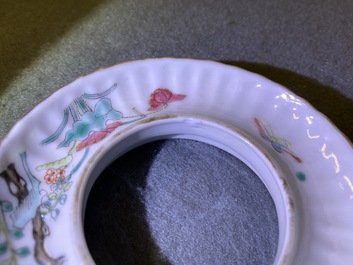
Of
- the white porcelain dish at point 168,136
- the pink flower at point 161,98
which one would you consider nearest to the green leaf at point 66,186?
the white porcelain dish at point 168,136

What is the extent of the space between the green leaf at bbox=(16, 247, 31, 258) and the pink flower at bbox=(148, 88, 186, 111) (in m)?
0.18

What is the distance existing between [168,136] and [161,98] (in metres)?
0.04

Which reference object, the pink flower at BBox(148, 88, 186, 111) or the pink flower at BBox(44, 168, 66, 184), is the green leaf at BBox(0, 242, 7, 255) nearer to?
the pink flower at BBox(44, 168, 66, 184)

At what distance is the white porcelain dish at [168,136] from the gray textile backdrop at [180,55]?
3cm

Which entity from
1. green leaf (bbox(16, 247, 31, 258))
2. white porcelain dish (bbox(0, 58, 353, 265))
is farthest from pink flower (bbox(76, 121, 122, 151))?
green leaf (bbox(16, 247, 31, 258))

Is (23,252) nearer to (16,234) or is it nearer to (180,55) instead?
(16,234)

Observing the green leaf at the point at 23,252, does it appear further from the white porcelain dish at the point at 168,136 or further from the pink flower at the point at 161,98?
the pink flower at the point at 161,98

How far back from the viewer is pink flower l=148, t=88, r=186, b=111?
54 cm

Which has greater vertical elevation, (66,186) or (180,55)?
(180,55)

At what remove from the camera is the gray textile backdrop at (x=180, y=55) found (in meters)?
0.51

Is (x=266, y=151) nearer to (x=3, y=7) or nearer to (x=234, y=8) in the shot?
(x=234, y=8)

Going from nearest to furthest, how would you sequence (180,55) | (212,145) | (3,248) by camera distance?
(3,248)
(212,145)
(180,55)

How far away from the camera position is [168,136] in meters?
0.56

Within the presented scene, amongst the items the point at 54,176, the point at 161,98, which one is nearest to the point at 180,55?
the point at 161,98
